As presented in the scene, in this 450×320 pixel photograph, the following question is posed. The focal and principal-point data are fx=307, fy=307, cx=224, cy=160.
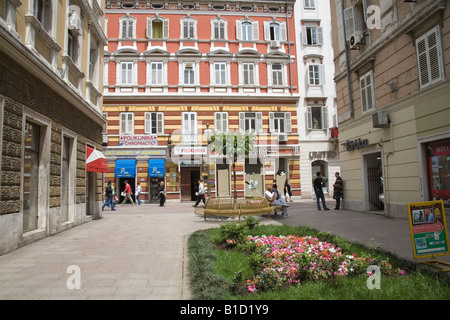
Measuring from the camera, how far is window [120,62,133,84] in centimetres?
2427

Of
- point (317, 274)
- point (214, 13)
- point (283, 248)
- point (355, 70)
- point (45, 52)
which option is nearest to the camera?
point (317, 274)

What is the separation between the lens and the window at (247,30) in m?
25.6

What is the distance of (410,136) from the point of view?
34.1ft

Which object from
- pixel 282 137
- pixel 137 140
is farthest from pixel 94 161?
pixel 282 137

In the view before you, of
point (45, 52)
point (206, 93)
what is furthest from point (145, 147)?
point (45, 52)

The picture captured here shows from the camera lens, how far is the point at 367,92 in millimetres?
13102

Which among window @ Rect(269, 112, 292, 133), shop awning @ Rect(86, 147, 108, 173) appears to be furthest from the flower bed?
window @ Rect(269, 112, 292, 133)

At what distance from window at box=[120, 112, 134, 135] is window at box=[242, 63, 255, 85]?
9.57m

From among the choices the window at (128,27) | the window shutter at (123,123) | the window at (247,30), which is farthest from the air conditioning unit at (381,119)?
the window at (128,27)

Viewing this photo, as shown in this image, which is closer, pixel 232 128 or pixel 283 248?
pixel 283 248

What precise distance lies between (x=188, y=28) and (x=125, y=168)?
1251 centimetres

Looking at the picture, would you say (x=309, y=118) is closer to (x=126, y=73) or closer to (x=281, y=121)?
(x=281, y=121)
